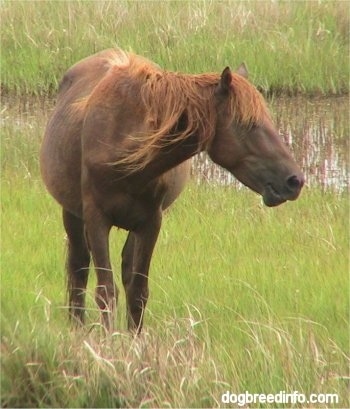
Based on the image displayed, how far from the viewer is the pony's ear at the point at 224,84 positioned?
652 cm

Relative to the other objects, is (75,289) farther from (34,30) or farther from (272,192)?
(34,30)

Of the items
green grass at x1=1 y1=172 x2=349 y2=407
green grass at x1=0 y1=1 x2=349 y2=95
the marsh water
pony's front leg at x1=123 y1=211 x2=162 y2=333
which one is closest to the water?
the marsh water

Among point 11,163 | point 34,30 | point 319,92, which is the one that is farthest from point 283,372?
point 34,30

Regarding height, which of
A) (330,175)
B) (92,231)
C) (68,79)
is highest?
(68,79)

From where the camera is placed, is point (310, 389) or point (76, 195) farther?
point (76, 195)

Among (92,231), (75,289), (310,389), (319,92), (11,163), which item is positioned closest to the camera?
(310,389)

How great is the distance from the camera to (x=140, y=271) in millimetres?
7320

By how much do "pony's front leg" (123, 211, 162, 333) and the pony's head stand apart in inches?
29.8

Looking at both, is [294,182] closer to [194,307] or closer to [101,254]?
[194,307]

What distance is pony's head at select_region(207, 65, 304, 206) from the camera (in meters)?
6.48

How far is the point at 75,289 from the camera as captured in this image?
306 inches

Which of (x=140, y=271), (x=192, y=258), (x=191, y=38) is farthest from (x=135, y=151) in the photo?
(x=191, y=38)

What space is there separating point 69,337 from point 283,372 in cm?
94

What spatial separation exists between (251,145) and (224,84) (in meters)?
0.31
